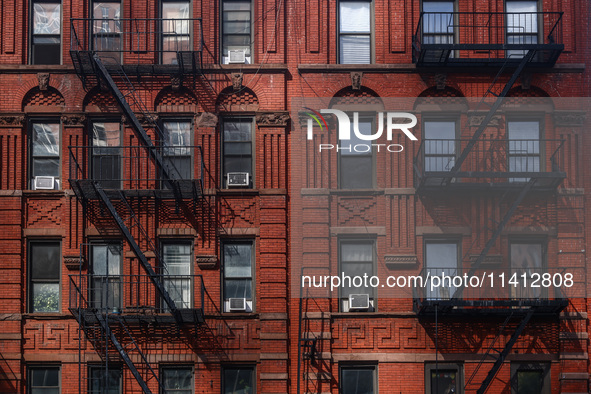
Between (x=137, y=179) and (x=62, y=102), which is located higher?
(x=62, y=102)

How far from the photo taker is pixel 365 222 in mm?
21391

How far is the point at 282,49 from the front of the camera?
2186cm

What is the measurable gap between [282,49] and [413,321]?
7.70 metres

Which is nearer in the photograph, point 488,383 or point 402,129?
point 488,383

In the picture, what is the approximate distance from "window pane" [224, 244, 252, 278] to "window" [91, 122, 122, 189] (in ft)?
10.8

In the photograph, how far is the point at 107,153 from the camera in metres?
21.6

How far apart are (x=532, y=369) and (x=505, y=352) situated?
1.27 meters

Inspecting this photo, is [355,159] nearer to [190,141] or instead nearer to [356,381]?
[190,141]

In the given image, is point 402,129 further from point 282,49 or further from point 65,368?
point 65,368

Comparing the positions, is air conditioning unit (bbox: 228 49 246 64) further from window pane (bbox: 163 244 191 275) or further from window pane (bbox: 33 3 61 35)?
window pane (bbox: 163 244 191 275)

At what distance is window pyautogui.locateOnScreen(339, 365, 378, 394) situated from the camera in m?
21.0

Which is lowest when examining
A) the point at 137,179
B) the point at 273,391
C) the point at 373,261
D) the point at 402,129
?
the point at 273,391

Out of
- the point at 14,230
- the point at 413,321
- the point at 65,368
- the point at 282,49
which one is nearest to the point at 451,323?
the point at 413,321

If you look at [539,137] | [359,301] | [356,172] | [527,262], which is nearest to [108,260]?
[359,301]
